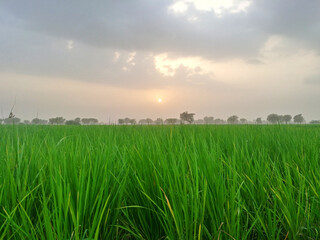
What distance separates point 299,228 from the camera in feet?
4.05

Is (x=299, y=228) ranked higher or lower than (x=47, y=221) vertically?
lower

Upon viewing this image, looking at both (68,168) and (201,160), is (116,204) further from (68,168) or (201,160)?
(201,160)

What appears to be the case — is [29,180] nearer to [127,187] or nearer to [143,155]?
[127,187]

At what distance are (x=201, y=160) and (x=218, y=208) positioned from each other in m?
0.38

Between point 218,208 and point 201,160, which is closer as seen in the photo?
point 218,208

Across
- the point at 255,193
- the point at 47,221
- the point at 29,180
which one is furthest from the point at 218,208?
the point at 29,180

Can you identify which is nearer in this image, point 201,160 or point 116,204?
point 116,204

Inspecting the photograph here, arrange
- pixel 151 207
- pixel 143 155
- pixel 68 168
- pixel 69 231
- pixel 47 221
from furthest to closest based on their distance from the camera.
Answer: pixel 143 155 < pixel 68 168 < pixel 151 207 < pixel 69 231 < pixel 47 221

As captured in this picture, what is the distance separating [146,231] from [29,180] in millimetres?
864

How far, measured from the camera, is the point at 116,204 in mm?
1380

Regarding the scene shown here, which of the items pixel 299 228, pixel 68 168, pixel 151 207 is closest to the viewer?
pixel 299 228

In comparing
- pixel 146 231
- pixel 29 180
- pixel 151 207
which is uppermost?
pixel 29 180

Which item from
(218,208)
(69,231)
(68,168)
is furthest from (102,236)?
(218,208)

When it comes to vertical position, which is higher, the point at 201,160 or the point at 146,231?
the point at 201,160
